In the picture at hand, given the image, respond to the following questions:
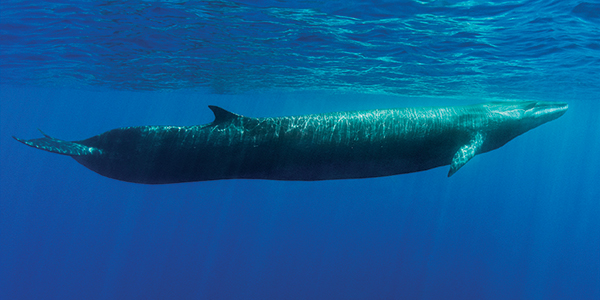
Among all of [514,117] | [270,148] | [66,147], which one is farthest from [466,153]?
[66,147]

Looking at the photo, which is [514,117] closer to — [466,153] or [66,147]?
[466,153]

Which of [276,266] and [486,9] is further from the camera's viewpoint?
[276,266]

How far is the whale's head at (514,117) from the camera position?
6008 mm

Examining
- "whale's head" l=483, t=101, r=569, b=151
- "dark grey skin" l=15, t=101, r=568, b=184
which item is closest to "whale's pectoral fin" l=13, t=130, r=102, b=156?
"dark grey skin" l=15, t=101, r=568, b=184

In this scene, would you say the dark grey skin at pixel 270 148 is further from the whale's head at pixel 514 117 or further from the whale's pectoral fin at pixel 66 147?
the whale's head at pixel 514 117

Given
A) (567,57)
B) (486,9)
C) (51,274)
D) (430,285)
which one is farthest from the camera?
(51,274)

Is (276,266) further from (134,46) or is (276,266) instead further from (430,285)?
(134,46)

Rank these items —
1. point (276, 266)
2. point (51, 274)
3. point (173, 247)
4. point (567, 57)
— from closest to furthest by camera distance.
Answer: point (567, 57) < point (276, 266) < point (51, 274) < point (173, 247)

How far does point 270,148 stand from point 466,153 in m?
3.10

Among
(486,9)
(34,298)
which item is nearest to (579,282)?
(486,9)

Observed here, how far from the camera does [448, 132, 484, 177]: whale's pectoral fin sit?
4793 millimetres

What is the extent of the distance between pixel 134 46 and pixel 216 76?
911 centimetres

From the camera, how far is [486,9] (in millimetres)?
10133

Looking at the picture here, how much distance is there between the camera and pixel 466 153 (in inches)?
202
